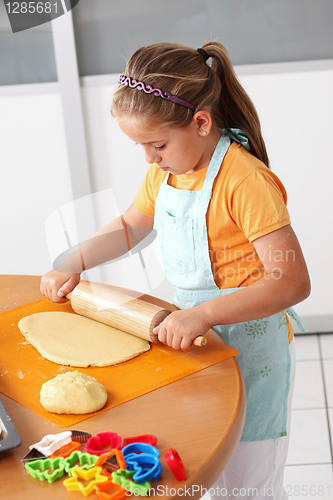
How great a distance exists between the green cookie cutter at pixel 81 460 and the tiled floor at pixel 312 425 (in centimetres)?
99

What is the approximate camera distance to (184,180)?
961mm

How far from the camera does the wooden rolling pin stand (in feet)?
2.62

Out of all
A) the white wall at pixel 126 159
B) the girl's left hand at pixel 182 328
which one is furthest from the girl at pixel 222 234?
the white wall at pixel 126 159

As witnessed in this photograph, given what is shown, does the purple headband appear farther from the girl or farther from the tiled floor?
the tiled floor

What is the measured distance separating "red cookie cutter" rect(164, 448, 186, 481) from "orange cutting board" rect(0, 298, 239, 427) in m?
0.14

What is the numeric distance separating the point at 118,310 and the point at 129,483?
39 cm

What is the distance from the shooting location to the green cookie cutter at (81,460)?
0.51 metres

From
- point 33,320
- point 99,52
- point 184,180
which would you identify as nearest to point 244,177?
point 184,180

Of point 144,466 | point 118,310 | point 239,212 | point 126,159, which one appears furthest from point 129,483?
point 126,159

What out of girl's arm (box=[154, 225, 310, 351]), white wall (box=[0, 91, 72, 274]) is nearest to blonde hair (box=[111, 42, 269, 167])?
girl's arm (box=[154, 225, 310, 351])

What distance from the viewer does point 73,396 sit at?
616mm

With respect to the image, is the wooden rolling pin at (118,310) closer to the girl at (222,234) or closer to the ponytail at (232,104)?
the girl at (222,234)

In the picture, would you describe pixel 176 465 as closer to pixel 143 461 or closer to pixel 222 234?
pixel 143 461

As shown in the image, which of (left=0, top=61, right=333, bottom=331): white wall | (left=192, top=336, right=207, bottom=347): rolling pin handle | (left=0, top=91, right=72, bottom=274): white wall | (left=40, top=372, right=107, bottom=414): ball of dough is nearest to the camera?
(left=40, top=372, right=107, bottom=414): ball of dough
